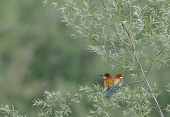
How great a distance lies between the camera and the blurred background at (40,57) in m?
25.6

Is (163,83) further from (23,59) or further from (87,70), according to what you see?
(23,59)

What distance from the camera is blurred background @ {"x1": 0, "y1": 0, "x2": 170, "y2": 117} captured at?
2564cm

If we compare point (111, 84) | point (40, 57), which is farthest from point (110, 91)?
point (40, 57)

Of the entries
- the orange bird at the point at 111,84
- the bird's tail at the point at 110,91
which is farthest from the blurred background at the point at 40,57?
the bird's tail at the point at 110,91

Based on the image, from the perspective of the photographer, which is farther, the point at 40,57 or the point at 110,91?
the point at 40,57

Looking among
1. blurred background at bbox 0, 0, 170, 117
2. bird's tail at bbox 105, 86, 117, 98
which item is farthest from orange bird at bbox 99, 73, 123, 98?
blurred background at bbox 0, 0, 170, 117

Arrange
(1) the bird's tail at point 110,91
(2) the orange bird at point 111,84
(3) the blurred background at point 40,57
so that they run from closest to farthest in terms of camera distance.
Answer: (1) the bird's tail at point 110,91 < (2) the orange bird at point 111,84 < (3) the blurred background at point 40,57

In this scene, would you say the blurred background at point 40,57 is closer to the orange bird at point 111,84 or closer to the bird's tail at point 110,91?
the orange bird at point 111,84

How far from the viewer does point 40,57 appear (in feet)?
96.8

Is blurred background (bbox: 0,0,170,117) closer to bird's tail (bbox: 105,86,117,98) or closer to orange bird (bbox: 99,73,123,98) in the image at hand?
orange bird (bbox: 99,73,123,98)

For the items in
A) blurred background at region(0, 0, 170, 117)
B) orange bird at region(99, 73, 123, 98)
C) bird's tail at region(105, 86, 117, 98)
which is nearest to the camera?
bird's tail at region(105, 86, 117, 98)

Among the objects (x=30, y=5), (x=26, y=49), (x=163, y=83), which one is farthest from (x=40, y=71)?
(x=163, y=83)

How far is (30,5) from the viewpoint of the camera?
3181 cm

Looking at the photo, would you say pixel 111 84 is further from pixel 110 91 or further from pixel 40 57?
pixel 40 57
